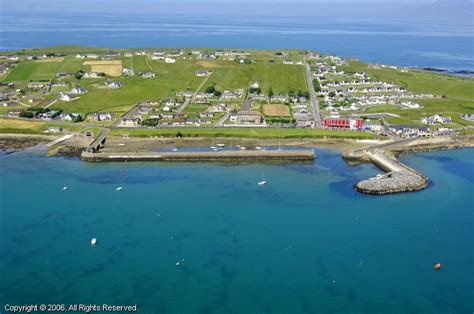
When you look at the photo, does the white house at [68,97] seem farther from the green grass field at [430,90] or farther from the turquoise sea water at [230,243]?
the green grass field at [430,90]

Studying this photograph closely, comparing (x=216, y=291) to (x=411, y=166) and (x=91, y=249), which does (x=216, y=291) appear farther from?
(x=411, y=166)

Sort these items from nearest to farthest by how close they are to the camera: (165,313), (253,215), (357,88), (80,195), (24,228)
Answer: (165,313) → (24,228) → (253,215) → (80,195) → (357,88)

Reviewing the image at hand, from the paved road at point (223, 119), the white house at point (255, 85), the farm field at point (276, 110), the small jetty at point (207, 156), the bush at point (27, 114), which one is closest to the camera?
the small jetty at point (207, 156)

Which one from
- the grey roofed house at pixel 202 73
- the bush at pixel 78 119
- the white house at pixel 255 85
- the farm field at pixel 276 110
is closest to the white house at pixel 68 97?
the bush at pixel 78 119

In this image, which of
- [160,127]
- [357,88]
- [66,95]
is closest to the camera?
[160,127]

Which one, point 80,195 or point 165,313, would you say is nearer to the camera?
point 165,313

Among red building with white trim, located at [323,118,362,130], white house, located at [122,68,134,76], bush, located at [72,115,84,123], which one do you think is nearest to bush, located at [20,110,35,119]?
bush, located at [72,115,84,123]

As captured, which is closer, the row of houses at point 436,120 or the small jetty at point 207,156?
the small jetty at point 207,156

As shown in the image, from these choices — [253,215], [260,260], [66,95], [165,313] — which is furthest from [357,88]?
[165,313]
